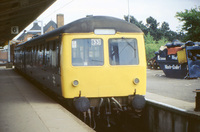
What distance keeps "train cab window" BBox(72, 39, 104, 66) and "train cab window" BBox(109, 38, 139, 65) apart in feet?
1.05

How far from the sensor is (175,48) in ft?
61.3

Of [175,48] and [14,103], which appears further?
[175,48]

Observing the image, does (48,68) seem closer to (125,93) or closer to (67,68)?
(67,68)

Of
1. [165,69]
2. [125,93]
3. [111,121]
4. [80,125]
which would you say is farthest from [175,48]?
[80,125]

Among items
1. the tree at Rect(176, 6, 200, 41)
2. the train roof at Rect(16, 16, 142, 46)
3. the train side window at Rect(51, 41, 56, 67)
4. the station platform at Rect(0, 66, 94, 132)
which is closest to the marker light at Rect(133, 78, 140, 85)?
the train roof at Rect(16, 16, 142, 46)

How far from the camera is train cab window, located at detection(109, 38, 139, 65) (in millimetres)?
7676

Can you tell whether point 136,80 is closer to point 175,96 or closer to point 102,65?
point 102,65

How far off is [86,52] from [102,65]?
0.54 meters

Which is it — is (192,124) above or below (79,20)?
below

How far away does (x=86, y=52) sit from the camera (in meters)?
7.51

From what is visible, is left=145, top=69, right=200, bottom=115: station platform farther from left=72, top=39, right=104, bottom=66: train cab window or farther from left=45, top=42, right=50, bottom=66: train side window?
left=45, top=42, right=50, bottom=66: train side window

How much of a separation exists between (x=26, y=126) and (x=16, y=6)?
764 centimetres

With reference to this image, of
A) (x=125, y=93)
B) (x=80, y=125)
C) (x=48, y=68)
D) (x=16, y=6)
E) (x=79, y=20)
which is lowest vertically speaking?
(x=80, y=125)

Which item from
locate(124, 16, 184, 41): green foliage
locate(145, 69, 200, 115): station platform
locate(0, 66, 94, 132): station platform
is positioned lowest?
locate(145, 69, 200, 115): station platform
